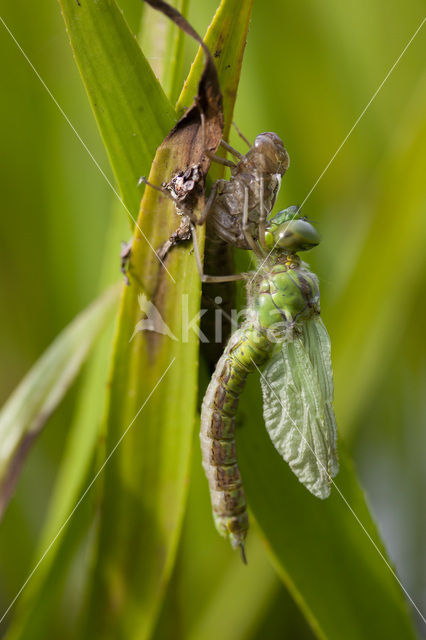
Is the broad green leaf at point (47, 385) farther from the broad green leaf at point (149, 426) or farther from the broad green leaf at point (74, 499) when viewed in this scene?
the broad green leaf at point (149, 426)

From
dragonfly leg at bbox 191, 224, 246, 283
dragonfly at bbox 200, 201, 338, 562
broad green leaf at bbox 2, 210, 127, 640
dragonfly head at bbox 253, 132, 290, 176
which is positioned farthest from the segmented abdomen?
dragonfly head at bbox 253, 132, 290, 176

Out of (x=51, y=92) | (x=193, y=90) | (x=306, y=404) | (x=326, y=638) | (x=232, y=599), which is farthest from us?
(x=51, y=92)

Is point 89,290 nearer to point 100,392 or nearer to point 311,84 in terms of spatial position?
point 100,392

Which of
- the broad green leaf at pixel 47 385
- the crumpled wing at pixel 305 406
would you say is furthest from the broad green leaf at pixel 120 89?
the crumpled wing at pixel 305 406

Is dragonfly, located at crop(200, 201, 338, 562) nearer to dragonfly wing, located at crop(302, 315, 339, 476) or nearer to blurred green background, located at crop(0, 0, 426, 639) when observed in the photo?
dragonfly wing, located at crop(302, 315, 339, 476)

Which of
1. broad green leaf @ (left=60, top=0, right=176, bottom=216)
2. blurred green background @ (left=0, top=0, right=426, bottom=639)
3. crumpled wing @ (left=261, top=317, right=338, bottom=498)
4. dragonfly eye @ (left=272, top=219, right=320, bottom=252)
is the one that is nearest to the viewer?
broad green leaf @ (left=60, top=0, right=176, bottom=216)

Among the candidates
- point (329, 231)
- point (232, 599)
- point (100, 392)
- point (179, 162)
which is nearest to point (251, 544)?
point (232, 599)

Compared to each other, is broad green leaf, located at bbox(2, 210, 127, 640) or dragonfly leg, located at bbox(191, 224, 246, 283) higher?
dragonfly leg, located at bbox(191, 224, 246, 283)
